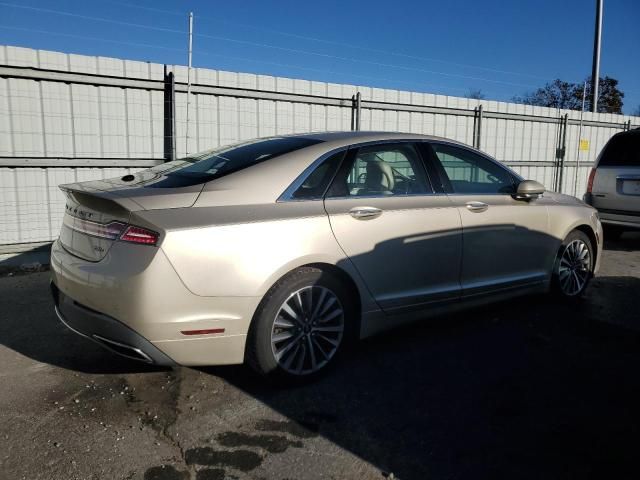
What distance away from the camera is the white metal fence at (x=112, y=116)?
6.36 m

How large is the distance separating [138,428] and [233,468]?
0.65 metres

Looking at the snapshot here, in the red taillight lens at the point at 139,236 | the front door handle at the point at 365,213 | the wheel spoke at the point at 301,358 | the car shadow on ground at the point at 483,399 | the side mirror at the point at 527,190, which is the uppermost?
the side mirror at the point at 527,190

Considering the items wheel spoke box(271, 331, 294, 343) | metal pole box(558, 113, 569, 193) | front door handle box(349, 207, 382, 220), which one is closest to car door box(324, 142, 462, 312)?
front door handle box(349, 207, 382, 220)

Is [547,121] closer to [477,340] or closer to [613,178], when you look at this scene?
[613,178]

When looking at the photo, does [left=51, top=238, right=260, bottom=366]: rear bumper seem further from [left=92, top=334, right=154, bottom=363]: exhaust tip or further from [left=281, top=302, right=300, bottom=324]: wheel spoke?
[left=281, top=302, right=300, bottom=324]: wheel spoke

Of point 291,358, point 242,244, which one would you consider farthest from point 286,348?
point 242,244

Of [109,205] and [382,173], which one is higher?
[382,173]

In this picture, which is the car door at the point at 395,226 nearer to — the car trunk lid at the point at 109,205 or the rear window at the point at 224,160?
the rear window at the point at 224,160

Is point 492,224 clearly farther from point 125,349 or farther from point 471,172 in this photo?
point 125,349

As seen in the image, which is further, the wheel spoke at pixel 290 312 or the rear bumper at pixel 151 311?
the wheel spoke at pixel 290 312

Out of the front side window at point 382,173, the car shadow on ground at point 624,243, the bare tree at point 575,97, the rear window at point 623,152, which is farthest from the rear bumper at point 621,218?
the bare tree at point 575,97

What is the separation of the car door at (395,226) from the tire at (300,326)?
0.25 meters

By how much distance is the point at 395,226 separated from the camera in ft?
12.1

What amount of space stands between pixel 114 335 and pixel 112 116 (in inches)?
182
